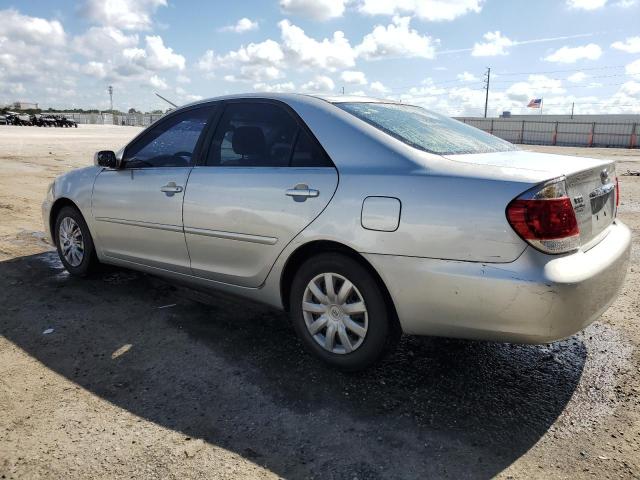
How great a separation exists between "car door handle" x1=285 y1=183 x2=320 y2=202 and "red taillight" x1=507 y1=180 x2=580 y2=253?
1.10 metres

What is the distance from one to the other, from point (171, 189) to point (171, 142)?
48cm

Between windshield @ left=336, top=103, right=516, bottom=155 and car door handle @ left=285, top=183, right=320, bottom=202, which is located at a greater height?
windshield @ left=336, top=103, right=516, bottom=155

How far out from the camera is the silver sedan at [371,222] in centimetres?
248

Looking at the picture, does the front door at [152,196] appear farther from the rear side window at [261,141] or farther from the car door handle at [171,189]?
the rear side window at [261,141]

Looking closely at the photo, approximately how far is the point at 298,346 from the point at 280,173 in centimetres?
115

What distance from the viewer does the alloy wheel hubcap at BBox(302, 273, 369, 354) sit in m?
2.96

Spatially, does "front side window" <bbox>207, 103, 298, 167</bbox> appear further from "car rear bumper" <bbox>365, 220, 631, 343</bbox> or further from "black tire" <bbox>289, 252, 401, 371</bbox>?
"car rear bumper" <bbox>365, 220, 631, 343</bbox>

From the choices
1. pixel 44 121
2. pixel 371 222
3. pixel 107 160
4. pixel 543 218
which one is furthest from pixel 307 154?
pixel 44 121

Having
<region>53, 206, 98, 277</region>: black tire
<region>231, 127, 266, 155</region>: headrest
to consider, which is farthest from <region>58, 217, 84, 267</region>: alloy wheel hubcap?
<region>231, 127, 266, 155</region>: headrest

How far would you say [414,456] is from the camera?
7.79ft

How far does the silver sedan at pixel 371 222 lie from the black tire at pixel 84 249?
0.67 meters

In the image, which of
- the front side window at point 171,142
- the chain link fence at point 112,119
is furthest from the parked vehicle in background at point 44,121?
the front side window at point 171,142

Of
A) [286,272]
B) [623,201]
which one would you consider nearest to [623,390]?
[286,272]

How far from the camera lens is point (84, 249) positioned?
470 cm
